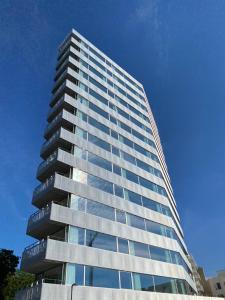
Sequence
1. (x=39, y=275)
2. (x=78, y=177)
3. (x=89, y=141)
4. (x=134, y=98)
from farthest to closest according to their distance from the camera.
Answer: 1. (x=134, y=98)
2. (x=89, y=141)
3. (x=78, y=177)
4. (x=39, y=275)

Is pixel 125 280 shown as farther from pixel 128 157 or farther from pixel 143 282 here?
pixel 128 157

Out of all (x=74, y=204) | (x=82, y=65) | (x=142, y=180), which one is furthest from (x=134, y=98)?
(x=74, y=204)

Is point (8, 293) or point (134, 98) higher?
point (134, 98)

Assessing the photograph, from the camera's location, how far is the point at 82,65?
38.2 meters

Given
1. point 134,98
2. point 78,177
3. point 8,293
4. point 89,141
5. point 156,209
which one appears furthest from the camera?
point 8,293

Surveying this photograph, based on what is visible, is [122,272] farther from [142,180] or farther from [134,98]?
[134,98]

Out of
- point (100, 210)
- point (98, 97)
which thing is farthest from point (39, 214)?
point (98, 97)

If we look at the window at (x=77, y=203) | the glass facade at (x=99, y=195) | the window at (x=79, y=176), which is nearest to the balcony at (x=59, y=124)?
the glass facade at (x=99, y=195)

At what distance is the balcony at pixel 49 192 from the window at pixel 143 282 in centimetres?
1008

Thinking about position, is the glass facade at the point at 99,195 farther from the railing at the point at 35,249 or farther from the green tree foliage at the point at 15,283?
the green tree foliage at the point at 15,283

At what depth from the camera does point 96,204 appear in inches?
987

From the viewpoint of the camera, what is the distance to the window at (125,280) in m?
22.0

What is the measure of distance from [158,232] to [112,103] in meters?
19.6

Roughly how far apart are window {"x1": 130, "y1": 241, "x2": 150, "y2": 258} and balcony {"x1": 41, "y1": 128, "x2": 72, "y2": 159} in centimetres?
1206
